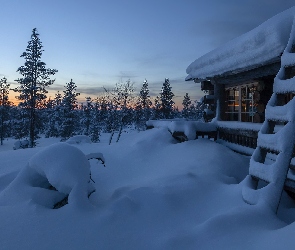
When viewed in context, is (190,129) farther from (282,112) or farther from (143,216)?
(143,216)

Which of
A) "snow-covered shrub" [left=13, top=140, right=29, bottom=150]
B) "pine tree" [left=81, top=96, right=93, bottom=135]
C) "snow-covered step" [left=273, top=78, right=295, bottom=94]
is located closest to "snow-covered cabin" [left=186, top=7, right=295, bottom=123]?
"snow-covered step" [left=273, top=78, right=295, bottom=94]

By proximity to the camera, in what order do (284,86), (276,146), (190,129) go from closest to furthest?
(276,146) → (284,86) → (190,129)

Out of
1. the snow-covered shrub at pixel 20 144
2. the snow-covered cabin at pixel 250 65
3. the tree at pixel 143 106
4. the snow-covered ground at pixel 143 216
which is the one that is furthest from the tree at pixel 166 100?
the snow-covered ground at pixel 143 216

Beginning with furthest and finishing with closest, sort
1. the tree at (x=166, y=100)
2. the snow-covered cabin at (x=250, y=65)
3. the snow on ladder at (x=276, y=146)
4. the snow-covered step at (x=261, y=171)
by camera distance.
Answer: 1. the tree at (x=166, y=100)
2. the snow-covered cabin at (x=250, y=65)
3. the snow-covered step at (x=261, y=171)
4. the snow on ladder at (x=276, y=146)

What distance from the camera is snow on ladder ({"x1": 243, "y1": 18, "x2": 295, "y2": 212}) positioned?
11.7 ft

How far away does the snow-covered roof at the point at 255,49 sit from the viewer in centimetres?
516

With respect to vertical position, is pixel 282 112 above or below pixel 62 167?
above

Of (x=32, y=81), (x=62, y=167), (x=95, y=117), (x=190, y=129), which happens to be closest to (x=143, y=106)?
(x=95, y=117)

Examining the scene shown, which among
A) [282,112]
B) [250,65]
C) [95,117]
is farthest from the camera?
[95,117]

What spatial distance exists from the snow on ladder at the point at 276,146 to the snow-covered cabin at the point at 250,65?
32cm

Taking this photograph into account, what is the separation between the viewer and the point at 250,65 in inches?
268

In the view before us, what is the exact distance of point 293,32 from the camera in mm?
4324

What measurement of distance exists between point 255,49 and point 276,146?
3.32 m

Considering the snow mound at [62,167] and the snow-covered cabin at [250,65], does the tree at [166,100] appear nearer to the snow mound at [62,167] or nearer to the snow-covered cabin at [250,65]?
the snow-covered cabin at [250,65]
